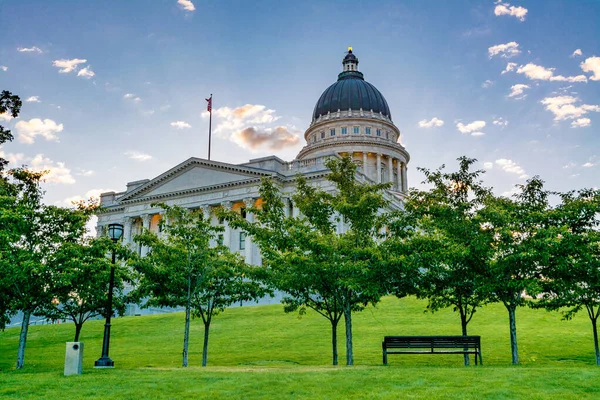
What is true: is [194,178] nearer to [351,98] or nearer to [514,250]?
[351,98]

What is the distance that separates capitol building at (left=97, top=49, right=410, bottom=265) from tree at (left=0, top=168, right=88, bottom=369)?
54.6ft

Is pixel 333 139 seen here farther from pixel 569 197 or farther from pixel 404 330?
pixel 569 197

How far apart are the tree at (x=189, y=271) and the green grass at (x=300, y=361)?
9.53 ft

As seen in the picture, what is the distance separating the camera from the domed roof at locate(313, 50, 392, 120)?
100 meters

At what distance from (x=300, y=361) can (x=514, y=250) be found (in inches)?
398

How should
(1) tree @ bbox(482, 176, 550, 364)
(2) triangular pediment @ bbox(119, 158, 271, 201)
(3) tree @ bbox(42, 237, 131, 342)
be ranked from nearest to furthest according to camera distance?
(1) tree @ bbox(482, 176, 550, 364) → (3) tree @ bbox(42, 237, 131, 342) → (2) triangular pediment @ bbox(119, 158, 271, 201)

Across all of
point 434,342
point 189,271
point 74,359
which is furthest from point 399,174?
point 74,359

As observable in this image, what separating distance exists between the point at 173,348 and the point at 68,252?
10.1 metres

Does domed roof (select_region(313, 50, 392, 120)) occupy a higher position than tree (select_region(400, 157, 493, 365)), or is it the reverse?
domed roof (select_region(313, 50, 392, 120))

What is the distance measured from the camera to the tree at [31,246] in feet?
74.3

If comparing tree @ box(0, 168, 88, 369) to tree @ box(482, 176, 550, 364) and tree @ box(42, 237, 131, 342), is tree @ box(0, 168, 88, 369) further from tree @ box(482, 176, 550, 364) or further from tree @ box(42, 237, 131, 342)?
tree @ box(482, 176, 550, 364)

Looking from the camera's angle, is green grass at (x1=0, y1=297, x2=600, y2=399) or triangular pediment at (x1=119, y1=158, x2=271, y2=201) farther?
triangular pediment at (x1=119, y1=158, x2=271, y2=201)

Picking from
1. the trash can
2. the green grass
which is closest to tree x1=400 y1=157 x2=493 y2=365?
the green grass

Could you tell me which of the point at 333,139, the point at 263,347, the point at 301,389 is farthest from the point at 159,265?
the point at 333,139
